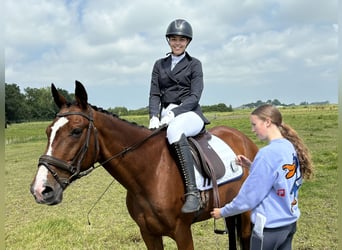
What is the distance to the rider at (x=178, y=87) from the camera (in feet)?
13.1

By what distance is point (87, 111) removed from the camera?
330 cm

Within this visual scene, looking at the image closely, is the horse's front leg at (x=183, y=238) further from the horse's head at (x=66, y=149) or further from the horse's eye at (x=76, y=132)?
the horse's eye at (x=76, y=132)

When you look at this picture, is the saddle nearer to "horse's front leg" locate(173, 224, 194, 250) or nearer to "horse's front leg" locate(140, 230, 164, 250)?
"horse's front leg" locate(173, 224, 194, 250)

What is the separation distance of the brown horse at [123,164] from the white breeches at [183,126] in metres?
0.21

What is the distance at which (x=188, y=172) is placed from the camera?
357cm

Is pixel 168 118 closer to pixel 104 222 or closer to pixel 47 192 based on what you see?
pixel 47 192

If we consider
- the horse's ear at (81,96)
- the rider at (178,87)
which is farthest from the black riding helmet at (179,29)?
the horse's ear at (81,96)

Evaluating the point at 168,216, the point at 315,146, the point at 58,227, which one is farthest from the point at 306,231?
the point at 315,146

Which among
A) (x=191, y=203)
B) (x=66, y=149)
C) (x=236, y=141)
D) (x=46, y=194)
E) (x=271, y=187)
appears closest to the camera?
(x=271, y=187)

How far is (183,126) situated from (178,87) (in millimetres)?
630

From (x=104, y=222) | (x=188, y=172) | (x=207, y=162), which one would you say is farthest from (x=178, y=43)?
(x=104, y=222)

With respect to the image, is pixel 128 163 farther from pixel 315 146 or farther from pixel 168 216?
pixel 315 146

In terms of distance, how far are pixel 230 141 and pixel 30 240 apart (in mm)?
4254

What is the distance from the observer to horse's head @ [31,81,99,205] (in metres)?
2.95
